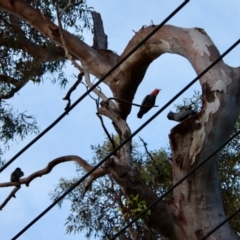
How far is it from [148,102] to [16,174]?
Answer: 1.16 m

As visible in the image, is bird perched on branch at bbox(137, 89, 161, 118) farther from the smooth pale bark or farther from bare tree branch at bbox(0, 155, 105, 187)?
bare tree branch at bbox(0, 155, 105, 187)

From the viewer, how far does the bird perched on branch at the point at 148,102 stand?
487 cm

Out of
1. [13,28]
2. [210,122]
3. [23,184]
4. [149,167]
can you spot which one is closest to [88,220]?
[149,167]

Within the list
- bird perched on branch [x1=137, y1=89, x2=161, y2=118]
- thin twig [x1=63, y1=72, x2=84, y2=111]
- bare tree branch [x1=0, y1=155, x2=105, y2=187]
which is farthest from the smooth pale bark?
thin twig [x1=63, y1=72, x2=84, y2=111]

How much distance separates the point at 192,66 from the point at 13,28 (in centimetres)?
278

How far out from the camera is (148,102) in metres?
4.96

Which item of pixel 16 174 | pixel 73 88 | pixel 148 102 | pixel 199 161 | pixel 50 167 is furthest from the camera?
pixel 16 174

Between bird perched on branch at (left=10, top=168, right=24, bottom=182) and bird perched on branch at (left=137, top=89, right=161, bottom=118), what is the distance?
1.04 m

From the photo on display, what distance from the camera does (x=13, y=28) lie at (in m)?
7.12

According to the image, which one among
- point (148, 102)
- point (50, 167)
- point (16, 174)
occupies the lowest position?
point (148, 102)

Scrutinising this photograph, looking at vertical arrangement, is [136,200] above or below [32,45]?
below

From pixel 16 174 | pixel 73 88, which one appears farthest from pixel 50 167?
pixel 73 88

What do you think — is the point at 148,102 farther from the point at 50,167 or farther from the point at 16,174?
the point at 16,174

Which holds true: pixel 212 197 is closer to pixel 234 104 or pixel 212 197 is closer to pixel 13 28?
pixel 234 104
